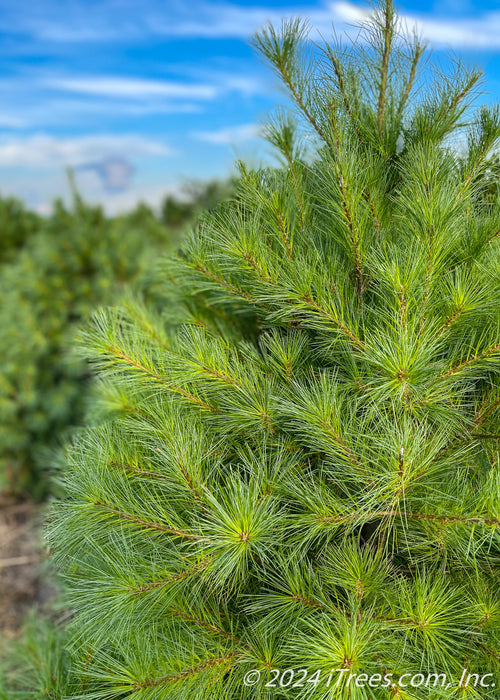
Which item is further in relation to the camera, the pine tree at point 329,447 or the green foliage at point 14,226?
the green foliage at point 14,226

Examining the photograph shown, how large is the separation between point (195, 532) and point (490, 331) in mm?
740

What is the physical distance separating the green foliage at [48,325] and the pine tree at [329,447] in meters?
2.37

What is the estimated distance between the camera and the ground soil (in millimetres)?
3137

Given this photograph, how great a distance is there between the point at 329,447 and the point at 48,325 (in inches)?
118

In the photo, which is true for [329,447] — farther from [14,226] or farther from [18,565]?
[14,226]

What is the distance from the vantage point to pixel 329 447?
1.05 m

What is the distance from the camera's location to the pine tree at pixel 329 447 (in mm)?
1023

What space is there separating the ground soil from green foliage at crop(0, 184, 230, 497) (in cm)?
34

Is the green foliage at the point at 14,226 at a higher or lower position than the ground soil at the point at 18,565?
higher

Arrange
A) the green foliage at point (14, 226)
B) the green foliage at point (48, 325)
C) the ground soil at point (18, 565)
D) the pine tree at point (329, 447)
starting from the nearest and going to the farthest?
the pine tree at point (329, 447), the ground soil at point (18, 565), the green foliage at point (48, 325), the green foliage at point (14, 226)

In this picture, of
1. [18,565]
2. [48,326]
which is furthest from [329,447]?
[18,565]

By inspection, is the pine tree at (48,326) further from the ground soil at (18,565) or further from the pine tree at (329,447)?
the pine tree at (329,447)

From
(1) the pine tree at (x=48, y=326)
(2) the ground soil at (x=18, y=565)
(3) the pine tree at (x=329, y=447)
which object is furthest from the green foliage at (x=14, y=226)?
(3) the pine tree at (x=329, y=447)

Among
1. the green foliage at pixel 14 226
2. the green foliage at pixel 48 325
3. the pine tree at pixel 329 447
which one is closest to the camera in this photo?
the pine tree at pixel 329 447
